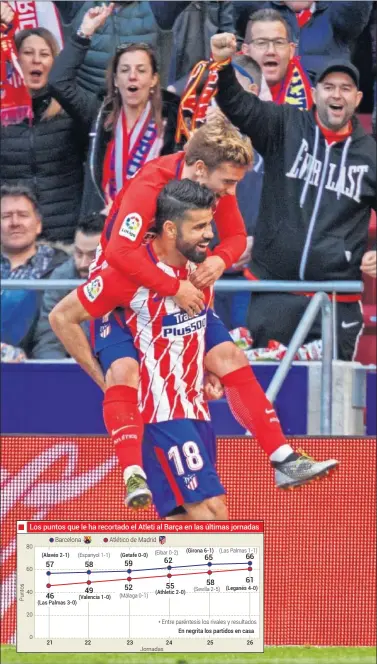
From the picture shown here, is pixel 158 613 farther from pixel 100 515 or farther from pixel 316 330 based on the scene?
pixel 316 330

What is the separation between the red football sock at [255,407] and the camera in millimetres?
4461

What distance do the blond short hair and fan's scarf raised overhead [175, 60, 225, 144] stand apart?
1047mm

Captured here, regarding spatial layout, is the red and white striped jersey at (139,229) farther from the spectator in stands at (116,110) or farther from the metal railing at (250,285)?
the spectator in stands at (116,110)

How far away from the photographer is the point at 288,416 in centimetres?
562

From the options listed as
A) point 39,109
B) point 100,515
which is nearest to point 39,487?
point 100,515

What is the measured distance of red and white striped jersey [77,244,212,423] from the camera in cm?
436

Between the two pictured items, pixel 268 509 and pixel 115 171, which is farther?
pixel 115 171

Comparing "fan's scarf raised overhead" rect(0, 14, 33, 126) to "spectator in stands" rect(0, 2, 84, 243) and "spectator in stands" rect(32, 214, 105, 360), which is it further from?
"spectator in stands" rect(32, 214, 105, 360)

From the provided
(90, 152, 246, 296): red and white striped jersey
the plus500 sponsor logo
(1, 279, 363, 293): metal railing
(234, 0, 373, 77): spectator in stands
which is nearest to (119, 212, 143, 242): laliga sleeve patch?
(90, 152, 246, 296): red and white striped jersey

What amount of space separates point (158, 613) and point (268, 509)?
1144 mm

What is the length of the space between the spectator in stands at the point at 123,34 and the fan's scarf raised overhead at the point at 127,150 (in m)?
0.21

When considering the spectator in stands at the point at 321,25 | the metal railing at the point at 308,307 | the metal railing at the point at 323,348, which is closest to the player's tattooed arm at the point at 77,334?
the metal railing at the point at 308,307

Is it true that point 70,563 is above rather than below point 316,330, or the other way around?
below

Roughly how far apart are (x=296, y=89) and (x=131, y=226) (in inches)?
69.8
